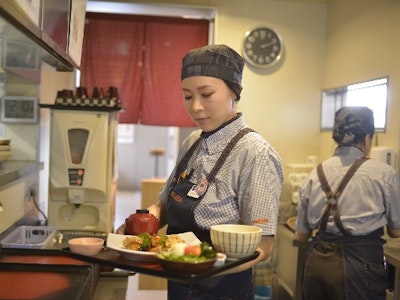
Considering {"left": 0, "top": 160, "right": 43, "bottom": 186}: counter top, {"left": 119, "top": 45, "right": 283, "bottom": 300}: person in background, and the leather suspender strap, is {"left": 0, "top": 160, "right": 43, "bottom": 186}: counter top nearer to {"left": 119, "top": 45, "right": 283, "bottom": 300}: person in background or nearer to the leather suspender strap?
{"left": 119, "top": 45, "right": 283, "bottom": 300}: person in background

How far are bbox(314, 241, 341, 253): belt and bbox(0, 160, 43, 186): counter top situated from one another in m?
1.62

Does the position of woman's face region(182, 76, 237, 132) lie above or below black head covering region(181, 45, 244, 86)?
below

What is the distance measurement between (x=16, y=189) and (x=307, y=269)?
163cm

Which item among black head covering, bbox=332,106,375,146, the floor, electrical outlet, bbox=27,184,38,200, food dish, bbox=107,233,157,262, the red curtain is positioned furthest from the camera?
the red curtain

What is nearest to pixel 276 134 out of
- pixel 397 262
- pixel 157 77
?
pixel 157 77

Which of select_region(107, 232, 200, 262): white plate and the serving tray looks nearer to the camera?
the serving tray

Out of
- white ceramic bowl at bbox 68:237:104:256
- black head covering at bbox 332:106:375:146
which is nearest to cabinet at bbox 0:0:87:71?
white ceramic bowl at bbox 68:237:104:256

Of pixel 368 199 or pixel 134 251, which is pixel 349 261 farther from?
pixel 134 251

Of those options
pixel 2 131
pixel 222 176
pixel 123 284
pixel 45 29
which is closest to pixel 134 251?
pixel 222 176

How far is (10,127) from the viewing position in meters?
3.02

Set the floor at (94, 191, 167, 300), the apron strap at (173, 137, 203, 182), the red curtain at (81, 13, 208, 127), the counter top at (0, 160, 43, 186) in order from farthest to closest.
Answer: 1. the red curtain at (81, 13, 208, 127)
2. the counter top at (0, 160, 43, 186)
3. the floor at (94, 191, 167, 300)
4. the apron strap at (173, 137, 203, 182)

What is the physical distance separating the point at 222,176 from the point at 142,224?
28cm

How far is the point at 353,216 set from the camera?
243 cm

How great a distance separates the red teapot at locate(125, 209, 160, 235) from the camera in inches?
57.6
